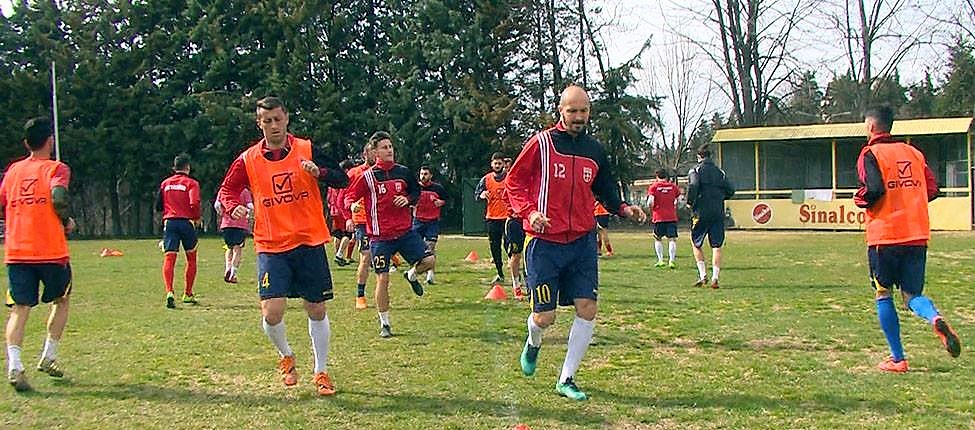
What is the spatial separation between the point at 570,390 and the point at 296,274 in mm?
2073

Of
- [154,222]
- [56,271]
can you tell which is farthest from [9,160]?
[56,271]

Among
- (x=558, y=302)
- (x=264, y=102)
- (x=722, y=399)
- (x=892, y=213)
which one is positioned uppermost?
(x=264, y=102)

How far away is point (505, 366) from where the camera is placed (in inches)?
278

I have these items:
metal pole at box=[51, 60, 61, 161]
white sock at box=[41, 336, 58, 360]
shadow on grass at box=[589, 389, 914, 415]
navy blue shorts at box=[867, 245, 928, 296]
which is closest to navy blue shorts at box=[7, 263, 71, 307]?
white sock at box=[41, 336, 58, 360]

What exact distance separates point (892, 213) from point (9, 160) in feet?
125

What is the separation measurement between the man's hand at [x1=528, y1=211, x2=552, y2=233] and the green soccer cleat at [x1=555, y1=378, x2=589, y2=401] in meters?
1.06

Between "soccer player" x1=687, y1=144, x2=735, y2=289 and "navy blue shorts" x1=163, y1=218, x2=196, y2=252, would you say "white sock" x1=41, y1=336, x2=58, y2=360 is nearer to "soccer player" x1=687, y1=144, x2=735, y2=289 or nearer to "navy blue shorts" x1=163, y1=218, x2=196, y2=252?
"navy blue shorts" x1=163, y1=218, x2=196, y2=252

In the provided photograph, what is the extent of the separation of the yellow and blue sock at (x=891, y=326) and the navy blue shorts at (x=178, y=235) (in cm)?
830

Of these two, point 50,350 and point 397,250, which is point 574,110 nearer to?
point 397,250

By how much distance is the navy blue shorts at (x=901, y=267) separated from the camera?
6.65m

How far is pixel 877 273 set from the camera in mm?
6781

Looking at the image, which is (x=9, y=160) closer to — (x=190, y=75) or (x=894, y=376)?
(x=190, y=75)

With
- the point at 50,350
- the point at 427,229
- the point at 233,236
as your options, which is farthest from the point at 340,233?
the point at 50,350

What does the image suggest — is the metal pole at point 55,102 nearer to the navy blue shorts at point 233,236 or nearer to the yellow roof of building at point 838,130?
the navy blue shorts at point 233,236
